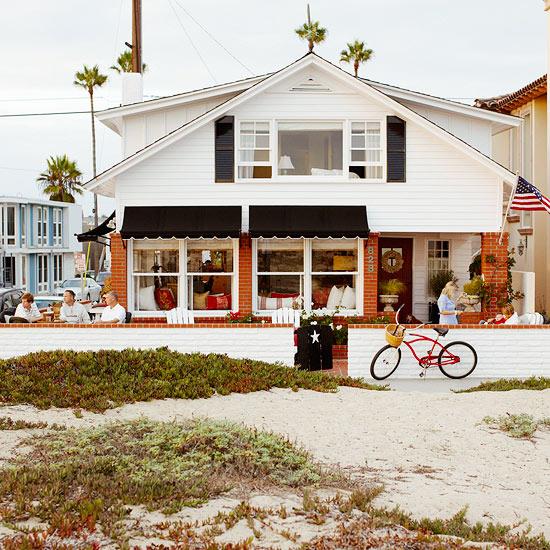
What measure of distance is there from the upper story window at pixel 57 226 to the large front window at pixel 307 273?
48596mm

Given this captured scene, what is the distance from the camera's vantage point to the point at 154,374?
45.7 feet

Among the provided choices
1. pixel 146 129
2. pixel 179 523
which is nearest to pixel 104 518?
pixel 179 523

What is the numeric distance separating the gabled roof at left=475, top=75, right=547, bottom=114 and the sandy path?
43.9 ft

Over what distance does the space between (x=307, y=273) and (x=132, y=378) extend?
27.7 ft

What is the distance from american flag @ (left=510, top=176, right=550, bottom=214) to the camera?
63.9ft

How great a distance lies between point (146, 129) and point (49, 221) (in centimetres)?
4534

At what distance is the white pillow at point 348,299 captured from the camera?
21.3 meters

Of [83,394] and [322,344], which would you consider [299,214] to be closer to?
[322,344]

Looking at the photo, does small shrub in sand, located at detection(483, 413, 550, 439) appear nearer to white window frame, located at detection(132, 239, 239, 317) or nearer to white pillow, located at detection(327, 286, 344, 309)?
white pillow, located at detection(327, 286, 344, 309)

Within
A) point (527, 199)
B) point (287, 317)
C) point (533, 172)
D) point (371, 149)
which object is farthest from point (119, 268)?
point (533, 172)

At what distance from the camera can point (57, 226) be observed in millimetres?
68062

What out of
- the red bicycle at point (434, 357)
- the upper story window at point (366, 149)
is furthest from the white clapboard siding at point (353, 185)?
the red bicycle at point (434, 357)

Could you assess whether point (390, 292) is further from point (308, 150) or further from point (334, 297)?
point (308, 150)

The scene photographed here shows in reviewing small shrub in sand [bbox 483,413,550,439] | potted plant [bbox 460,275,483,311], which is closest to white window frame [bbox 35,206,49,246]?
potted plant [bbox 460,275,483,311]
